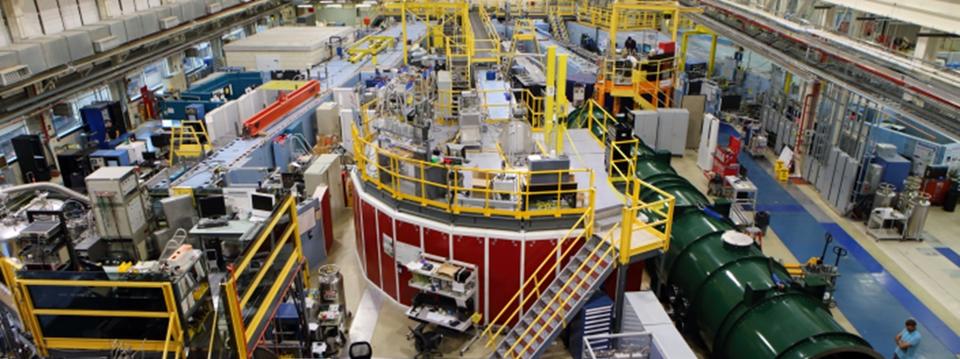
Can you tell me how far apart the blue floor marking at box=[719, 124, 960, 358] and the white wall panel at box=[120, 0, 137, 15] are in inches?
997

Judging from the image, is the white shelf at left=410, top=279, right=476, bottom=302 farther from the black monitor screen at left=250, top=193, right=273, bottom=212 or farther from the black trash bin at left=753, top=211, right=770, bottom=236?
the black trash bin at left=753, top=211, right=770, bottom=236

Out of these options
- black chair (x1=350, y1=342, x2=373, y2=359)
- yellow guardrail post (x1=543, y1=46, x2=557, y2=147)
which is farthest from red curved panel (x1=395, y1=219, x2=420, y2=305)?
yellow guardrail post (x1=543, y1=46, x2=557, y2=147)

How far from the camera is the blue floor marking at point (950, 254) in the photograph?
1421 centimetres

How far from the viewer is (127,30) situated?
76.3 feet

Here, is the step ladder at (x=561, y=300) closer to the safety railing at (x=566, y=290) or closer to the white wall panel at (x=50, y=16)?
the safety railing at (x=566, y=290)

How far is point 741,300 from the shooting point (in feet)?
31.6

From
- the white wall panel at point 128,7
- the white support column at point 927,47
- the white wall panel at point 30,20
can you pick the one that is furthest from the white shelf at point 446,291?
A: the white wall panel at point 128,7

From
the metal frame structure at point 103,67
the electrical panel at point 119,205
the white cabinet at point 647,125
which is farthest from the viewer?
the white cabinet at point 647,125

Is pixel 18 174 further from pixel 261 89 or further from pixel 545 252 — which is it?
pixel 545 252

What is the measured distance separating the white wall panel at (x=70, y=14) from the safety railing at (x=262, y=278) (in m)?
17.3

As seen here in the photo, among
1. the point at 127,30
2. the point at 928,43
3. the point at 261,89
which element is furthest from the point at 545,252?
the point at 127,30

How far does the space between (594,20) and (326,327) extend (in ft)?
84.6

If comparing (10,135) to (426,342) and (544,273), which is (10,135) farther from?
(544,273)

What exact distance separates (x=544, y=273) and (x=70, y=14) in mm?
20212
